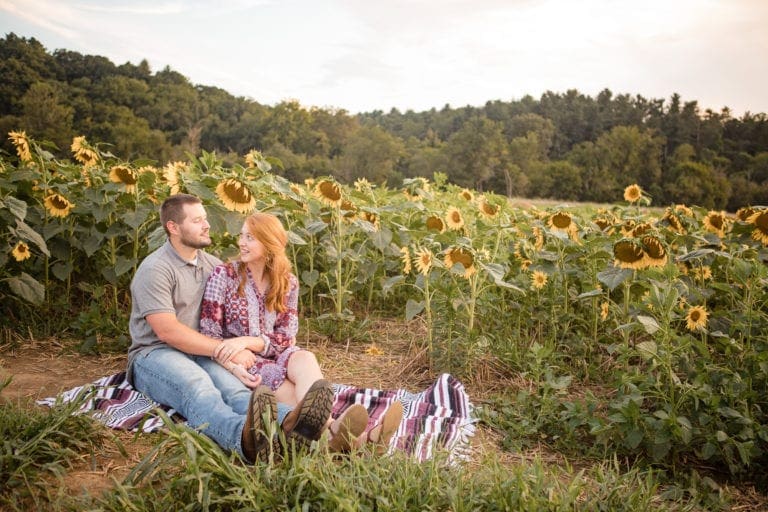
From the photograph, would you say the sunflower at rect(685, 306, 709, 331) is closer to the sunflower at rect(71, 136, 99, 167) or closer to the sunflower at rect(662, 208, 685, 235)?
the sunflower at rect(662, 208, 685, 235)

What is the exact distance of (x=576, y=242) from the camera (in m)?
3.35

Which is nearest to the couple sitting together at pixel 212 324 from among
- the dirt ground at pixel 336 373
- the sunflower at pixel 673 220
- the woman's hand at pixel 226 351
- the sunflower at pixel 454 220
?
the woman's hand at pixel 226 351

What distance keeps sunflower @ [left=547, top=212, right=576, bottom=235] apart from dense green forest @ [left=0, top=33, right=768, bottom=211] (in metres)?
19.7

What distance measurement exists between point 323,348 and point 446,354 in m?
0.92

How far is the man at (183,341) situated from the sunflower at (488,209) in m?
1.74

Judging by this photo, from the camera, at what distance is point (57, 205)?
142 inches

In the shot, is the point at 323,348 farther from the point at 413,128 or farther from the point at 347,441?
the point at 413,128

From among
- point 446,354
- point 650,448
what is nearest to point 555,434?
point 650,448

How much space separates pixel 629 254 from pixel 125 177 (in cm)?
292

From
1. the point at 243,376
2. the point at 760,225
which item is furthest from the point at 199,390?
the point at 760,225

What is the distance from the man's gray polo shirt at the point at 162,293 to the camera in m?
2.75

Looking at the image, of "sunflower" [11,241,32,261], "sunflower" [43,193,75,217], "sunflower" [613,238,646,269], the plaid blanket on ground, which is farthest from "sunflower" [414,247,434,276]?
"sunflower" [11,241,32,261]

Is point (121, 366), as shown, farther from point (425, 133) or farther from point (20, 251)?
point (425, 133)

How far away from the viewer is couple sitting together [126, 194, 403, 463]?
2.60 m
